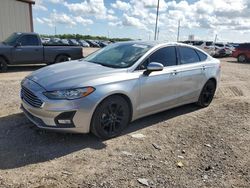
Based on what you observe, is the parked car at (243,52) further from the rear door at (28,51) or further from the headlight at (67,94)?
the headlight at (67,94)

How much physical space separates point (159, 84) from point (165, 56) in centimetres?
71

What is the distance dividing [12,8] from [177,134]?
59.8ft

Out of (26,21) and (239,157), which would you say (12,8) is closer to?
(26,21)

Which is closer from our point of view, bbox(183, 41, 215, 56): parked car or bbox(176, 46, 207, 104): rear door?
bbox(176, 46, 207, 104): rear door

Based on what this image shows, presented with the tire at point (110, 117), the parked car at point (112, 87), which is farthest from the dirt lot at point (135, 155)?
the parked car at point (112, 87)

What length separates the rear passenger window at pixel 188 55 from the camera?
20.0ft

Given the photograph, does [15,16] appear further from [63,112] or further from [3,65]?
[63,112]

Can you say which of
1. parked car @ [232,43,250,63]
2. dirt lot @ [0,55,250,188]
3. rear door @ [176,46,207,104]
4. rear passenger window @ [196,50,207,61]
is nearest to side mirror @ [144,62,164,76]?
rear door @ [176,46,207,104]

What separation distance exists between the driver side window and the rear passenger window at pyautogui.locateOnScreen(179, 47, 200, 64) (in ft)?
0.88

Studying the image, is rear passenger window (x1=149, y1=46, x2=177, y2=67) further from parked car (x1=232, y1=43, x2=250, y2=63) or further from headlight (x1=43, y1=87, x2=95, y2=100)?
parked car (x1=232, y1=43, x2=250, y2=63)

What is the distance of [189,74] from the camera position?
6.09 m

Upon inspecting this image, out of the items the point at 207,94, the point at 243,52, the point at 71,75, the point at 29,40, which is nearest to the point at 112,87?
the point at 71,75

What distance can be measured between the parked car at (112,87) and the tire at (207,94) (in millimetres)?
363

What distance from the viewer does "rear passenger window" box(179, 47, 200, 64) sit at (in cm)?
610
